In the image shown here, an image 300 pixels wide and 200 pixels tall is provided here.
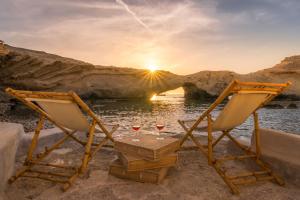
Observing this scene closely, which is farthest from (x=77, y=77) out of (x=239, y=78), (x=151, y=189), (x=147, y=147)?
(x=151, y=189)

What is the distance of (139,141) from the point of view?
3.45 metres

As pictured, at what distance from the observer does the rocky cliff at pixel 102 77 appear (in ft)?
112

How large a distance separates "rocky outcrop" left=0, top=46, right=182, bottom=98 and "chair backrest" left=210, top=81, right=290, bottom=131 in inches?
1295

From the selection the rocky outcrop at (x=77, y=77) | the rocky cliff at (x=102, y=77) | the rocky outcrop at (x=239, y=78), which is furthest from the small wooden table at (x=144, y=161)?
the rocky outcrop at (x=239, y=78)

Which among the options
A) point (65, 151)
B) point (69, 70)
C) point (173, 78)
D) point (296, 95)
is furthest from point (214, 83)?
point (65, 151)

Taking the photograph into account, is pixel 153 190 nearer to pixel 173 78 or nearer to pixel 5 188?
pixel 5 188

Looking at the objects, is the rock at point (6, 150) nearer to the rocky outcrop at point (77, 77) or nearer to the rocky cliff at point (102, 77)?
the rocky cliff at point (102, 77)

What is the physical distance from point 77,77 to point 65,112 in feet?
128

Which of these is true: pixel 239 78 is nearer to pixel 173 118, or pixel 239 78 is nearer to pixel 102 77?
pixel 102 77

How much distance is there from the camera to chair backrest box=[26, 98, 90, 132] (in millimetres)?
3007

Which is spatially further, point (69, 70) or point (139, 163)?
point (69, 70)

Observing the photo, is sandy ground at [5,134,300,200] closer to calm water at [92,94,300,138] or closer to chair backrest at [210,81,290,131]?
chair backrest at [210,81,290,131]

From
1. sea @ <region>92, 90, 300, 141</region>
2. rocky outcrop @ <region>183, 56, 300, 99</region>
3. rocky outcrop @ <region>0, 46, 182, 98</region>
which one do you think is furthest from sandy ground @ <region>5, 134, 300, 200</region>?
rocky outcrop @ <region>183, 56, 300, 99</region>

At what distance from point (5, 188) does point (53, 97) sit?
1.09 m
